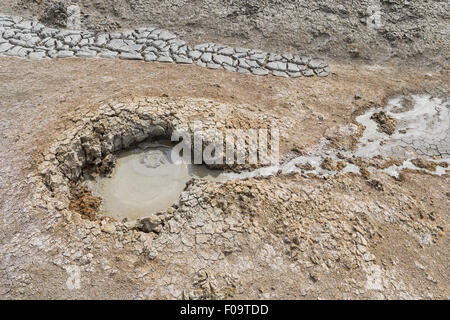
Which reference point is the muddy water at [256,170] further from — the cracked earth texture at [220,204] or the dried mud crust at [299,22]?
the dried mud crust at [299,22]

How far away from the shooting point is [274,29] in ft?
28.5

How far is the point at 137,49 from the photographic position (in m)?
7.96

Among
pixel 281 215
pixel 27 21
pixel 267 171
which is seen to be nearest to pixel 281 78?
pixel 267 171

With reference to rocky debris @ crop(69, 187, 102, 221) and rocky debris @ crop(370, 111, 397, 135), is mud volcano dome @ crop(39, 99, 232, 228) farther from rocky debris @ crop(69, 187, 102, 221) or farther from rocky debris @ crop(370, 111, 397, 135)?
rocky debris @ crop(370, 111, 397, 135)

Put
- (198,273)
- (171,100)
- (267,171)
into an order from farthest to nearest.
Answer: (171,100) → (267,171) → (198,273)

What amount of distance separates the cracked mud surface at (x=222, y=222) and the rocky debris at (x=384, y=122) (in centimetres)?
21

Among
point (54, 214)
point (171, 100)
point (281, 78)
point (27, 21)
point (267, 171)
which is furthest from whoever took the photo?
point (27, 21)

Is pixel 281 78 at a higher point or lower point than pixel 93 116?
higher

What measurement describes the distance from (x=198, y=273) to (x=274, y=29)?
23.5ft

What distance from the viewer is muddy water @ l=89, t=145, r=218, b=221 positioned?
497 cm

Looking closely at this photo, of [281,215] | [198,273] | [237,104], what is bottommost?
[198,273]

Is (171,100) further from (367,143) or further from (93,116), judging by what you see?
(367,143)

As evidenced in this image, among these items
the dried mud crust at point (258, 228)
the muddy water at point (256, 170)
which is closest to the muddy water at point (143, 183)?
the muddy water at point (256, 170)

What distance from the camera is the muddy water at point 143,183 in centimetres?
497
